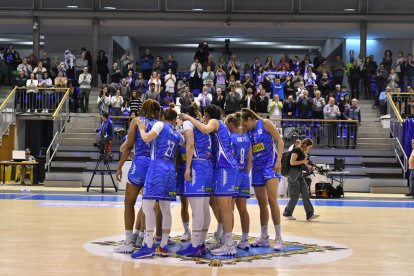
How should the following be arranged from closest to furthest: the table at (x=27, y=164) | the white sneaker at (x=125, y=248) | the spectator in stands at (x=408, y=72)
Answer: the white sneaker at (x=125, y=248), the table at (x=27, y=164), the spectator in stands at (x=408, y=72)

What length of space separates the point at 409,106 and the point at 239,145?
18.1 meters

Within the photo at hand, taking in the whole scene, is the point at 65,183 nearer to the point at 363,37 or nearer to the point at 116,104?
the point at 116,104

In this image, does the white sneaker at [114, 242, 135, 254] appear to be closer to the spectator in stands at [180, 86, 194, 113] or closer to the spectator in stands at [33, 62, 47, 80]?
the spectator in stands at [180, 86, 194, 113]

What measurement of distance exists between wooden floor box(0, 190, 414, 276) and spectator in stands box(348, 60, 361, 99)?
12470 mm

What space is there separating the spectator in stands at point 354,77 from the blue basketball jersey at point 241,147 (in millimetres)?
20232

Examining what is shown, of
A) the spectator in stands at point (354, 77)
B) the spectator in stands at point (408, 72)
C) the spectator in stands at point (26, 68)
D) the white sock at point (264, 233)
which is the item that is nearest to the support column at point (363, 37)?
the spectator in stands at point (354, 77)

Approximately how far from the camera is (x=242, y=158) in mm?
9711

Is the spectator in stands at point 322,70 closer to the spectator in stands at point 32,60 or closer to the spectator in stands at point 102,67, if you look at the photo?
the spectator in stands at point 102,67

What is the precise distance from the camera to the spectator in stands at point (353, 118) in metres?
25.9

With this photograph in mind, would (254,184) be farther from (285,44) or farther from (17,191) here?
(285,44)

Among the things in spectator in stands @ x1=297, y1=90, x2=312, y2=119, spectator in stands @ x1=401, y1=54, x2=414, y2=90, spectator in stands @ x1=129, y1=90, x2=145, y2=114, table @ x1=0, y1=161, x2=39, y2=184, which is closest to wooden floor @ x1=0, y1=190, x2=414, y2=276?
table @ x1=0, y1=161, x2=39, y2=184

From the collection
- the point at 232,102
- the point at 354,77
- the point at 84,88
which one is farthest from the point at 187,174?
the point at 354,77

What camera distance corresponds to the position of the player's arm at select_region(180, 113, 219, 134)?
895cm

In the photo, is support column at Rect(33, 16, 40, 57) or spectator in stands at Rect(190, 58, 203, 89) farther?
support column at Rect(33, 16, 40, 57)
